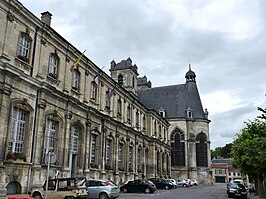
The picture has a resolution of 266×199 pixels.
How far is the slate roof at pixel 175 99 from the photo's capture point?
58.5 meters

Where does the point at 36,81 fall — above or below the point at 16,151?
above

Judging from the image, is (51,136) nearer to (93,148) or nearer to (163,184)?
(93,148)

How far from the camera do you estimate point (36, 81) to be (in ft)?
56.7

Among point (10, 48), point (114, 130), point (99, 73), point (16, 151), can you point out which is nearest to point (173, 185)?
point (114, 130)

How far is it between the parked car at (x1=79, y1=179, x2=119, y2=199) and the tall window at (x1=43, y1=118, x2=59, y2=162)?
3.95m

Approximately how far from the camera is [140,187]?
24.3 metres

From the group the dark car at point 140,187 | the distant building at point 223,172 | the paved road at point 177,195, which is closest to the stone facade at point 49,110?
the dark car at point 140,187

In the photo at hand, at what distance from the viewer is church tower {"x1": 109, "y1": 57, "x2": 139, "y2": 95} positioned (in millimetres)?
50844

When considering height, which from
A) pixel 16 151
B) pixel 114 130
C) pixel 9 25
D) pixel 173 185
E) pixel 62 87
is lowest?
pixel 173 185

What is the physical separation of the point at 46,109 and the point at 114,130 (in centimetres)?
1068

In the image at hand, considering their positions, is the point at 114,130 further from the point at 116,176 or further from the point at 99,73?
the point at 99,73

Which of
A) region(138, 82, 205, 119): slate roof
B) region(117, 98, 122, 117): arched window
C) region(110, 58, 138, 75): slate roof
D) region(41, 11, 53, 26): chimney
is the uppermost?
region(110, 58, 138, 75): slate roof

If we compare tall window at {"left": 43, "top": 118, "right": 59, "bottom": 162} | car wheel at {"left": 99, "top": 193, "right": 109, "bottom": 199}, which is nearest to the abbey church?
tall window at {"left": 43, "top": 118, "right": 59, "bottom": 162}

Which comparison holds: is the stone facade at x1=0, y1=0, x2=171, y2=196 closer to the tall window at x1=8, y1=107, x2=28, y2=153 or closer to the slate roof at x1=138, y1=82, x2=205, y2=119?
the tall window at x1=8, y1=107, x2=28, y2=153
